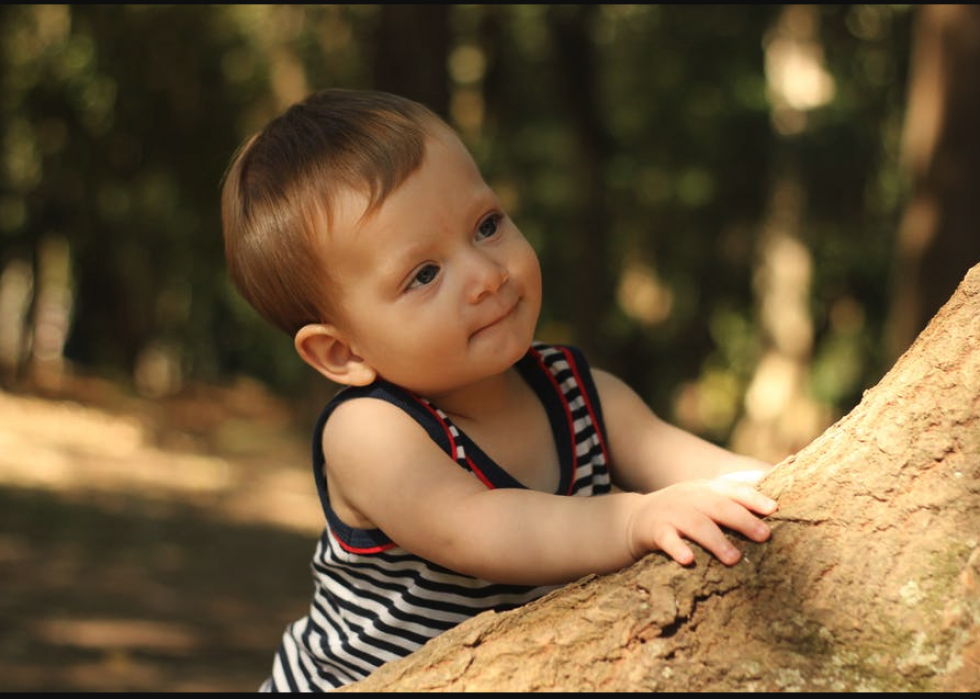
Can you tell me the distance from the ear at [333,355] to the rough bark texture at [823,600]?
0.69m

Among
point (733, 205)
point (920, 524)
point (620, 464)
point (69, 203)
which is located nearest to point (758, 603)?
point (920, 524)

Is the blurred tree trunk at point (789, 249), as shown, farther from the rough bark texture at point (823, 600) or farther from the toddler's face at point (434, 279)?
the rough bark texture at point (823, 600)

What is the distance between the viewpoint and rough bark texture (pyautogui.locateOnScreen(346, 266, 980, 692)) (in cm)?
156

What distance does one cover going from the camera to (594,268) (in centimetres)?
1612

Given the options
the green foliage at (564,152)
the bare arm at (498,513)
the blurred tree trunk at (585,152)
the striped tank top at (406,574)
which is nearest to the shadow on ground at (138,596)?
the striped tank top at (406,574)

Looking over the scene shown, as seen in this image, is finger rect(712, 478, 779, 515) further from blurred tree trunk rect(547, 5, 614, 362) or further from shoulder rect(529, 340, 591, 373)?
blurred tree trunk rect(547, 5, 614, 362)

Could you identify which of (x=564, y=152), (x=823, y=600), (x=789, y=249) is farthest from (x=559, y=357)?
(x=564, y=152)

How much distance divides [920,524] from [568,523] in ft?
1.87

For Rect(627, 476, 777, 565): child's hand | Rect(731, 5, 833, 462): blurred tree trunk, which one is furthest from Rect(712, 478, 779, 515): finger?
Rect(731, 5, 833, 462): blurred tree trunk

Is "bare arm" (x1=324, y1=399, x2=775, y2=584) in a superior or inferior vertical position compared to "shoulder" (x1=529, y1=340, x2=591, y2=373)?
inferior

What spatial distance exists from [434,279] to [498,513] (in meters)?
0.46

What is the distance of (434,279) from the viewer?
222 cm

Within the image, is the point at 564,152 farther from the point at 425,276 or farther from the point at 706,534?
the point at 706,534

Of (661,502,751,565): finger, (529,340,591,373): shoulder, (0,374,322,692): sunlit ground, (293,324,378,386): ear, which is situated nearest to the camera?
(661,502,751,565): finger
